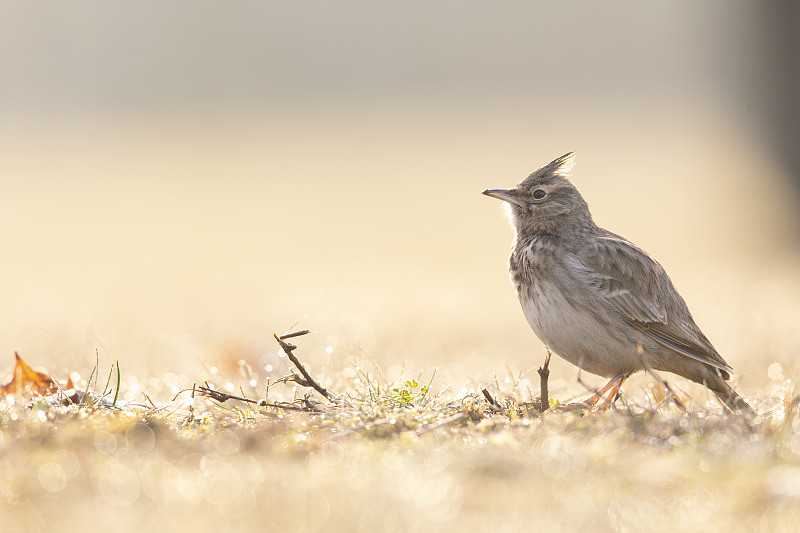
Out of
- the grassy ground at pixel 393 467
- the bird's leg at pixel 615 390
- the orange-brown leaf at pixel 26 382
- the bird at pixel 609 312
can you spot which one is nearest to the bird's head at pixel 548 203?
the bird at pixel 609 312

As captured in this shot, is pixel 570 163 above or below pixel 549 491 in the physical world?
above

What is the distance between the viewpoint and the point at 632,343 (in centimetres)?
543

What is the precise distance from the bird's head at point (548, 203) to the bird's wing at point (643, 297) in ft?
1.32

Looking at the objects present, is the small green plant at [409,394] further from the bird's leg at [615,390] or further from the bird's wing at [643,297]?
the bird's wing at [643,297]

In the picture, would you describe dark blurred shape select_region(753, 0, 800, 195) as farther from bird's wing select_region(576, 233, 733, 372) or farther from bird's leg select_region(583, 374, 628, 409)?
bird's leg select_region(583, 374, 628, 409)

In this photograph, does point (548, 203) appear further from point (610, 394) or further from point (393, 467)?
point (393, 467)

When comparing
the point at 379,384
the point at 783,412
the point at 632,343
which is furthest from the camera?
the point at 632,343

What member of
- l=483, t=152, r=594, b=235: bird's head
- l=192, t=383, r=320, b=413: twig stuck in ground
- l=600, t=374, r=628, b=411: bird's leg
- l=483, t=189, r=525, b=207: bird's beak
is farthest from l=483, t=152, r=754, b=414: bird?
l=192, t=383, r=320, b=413: twig stuck in ground

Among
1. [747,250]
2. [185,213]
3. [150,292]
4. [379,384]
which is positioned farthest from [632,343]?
[185,213]

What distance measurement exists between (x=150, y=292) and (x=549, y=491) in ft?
28.1

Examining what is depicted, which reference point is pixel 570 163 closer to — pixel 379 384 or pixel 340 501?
pixel 379 384

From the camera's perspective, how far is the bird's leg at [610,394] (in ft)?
15.8

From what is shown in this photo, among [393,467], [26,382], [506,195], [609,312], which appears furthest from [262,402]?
[506,195]

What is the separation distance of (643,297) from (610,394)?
62 centimetres
